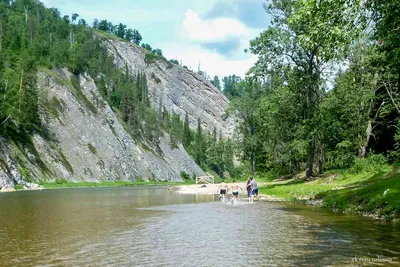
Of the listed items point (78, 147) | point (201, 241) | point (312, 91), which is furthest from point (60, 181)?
point (201, 241)

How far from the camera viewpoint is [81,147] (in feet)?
350

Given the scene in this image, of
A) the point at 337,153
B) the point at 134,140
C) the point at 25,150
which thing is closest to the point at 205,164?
the point at 134,140

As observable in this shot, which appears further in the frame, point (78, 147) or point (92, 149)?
point (92, 149)

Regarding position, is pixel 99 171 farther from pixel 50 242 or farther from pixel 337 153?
pixel 50 242

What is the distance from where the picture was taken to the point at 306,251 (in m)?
13.7

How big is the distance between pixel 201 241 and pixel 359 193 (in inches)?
618

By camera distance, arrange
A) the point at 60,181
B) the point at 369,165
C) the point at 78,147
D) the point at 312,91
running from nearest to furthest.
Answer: the point at 369,165 < the point at 312,91 < the point at 60,181 < the point at 78,147

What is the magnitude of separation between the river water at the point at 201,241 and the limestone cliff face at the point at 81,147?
5522cm

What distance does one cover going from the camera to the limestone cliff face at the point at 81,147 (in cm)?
8700

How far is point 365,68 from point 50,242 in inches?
1692

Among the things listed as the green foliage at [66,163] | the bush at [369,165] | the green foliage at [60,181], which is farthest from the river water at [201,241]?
the green foliage at [66,163]

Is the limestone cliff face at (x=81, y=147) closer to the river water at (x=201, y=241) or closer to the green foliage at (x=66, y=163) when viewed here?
the green foliage at (x=66, y=163)

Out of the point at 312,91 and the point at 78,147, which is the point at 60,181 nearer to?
the point at 78,147

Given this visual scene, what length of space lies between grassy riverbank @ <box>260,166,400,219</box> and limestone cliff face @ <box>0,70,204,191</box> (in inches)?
2049
